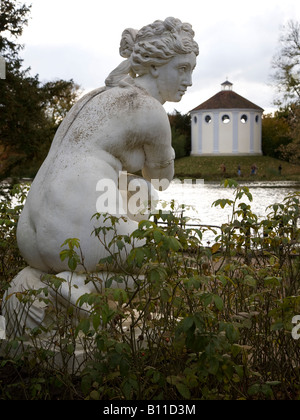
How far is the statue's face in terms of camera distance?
367 centimetres

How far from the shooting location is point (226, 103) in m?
59.6

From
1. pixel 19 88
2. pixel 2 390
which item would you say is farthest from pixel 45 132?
pixel 2 390

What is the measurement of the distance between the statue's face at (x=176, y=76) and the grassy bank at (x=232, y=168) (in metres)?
Answer: 34.7

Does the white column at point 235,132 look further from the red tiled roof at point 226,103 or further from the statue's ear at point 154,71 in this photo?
the statue's ear at point 154,71

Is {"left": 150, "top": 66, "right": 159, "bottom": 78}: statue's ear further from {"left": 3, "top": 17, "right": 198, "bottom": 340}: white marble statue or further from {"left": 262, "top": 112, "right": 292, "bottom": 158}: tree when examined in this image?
{"left": 262, "top": 112, "right": 292, "bottom": 158}: tree

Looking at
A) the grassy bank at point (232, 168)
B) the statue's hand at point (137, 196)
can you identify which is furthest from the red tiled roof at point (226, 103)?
the statue's hand at point (137, 196)

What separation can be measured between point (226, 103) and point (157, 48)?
188 ft

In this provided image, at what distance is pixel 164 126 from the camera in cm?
352

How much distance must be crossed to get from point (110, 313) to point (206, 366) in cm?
43

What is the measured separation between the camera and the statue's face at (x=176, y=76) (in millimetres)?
3668
